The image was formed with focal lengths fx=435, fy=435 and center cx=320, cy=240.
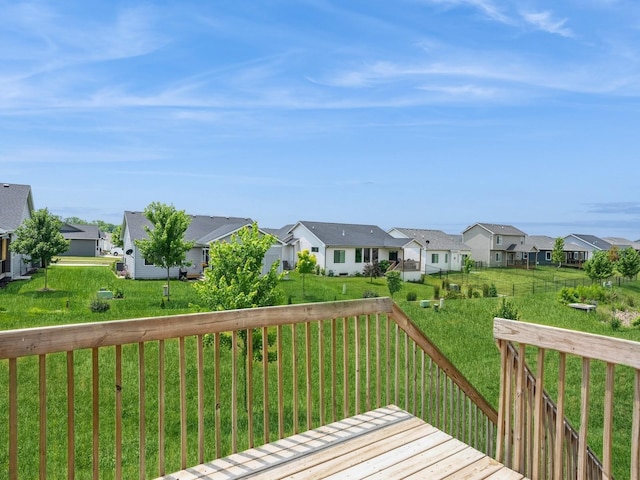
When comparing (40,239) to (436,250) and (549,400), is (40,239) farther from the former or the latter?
(436,250)

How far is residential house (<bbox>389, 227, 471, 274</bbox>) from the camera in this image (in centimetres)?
3891

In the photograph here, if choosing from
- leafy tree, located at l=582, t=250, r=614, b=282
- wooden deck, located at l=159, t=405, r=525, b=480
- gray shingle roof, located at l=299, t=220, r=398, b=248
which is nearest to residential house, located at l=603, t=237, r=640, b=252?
leafy tree, located at l=582, t=250, r=614, b=282

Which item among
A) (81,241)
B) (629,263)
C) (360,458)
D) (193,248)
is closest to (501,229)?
(629,263)

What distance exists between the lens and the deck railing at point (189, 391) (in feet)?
8.12

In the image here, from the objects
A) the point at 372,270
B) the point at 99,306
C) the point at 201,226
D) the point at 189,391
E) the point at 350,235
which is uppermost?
the point at 201,226

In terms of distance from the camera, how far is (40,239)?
880 inches

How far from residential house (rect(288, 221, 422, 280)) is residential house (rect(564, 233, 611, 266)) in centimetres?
3118

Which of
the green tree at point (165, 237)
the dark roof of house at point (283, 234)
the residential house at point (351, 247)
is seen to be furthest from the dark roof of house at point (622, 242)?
the green tree at point (165, 237)

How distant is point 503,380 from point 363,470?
1208 mm

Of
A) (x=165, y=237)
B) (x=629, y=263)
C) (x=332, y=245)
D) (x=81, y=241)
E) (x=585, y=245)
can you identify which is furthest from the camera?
(x=585, y=245)

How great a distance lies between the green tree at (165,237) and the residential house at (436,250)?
22179 millimetres

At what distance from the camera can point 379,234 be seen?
40.3 m

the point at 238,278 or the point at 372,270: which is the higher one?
the point at 238,278

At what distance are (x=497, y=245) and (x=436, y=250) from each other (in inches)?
530
